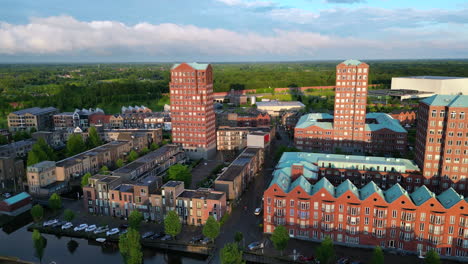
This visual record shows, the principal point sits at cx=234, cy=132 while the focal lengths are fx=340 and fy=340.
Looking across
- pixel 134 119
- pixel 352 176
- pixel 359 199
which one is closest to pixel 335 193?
pixel 359 199

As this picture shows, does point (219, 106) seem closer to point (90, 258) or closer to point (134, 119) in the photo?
point (134, 119)

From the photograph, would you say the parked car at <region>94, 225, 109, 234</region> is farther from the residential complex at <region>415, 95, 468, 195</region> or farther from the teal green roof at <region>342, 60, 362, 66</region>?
the teal green roof at <region>342, 60, 362, 66</region>

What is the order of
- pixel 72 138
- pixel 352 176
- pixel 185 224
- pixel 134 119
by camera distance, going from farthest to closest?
pixel 134 119 < pixel 72 138 < pixel 352 176 < pixel 185 224

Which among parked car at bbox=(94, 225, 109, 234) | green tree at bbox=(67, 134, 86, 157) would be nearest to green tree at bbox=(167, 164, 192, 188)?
parked car at bbox=(94, 225, 109, 234)

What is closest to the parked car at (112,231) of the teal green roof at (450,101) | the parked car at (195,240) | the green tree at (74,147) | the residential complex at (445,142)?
the parked car at (195,240)

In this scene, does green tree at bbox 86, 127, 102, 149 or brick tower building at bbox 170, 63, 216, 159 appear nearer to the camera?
brick tower building at bbox 170, 63, 216, 159

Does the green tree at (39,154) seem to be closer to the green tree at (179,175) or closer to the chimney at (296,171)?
the green tree at (179,175)

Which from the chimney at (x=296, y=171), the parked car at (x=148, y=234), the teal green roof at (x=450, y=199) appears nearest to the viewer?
the teal green roof at (x=450, y=199)
